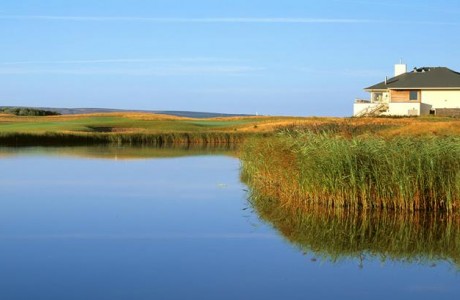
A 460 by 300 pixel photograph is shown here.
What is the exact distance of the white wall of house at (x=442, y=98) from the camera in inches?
2002

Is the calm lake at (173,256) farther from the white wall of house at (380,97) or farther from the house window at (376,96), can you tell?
the house window at (376,96)

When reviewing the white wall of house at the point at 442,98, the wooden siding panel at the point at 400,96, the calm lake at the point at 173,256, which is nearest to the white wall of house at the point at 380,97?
the wooden siding panel at the point at 400,96

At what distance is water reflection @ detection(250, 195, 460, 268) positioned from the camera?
39.8ft

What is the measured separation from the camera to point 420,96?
51.6 m

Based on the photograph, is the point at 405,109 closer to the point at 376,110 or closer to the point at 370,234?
the point at 376,110

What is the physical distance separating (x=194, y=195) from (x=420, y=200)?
6.31 m

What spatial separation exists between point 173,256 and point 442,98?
139 feet

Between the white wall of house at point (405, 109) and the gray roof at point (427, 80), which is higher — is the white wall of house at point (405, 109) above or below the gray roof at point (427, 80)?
below

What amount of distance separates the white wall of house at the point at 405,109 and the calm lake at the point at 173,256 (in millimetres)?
31691

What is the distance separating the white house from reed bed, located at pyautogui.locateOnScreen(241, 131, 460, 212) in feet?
114

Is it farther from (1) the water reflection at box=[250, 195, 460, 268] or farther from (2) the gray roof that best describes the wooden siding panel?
(1) the water reflection at box=[250, 195, 460, 268]

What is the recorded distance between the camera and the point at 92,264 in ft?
35.8

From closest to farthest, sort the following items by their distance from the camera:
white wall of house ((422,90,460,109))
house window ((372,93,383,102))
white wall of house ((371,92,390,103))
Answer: white wall of house ((422,90,460,109)) → white wall of house ((371,92,390,103)) → house window ((372,93,383,102))

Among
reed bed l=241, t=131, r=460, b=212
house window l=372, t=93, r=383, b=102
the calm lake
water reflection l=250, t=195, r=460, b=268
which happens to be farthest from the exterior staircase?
water reflection l=250, t=195, r=460, b=268
